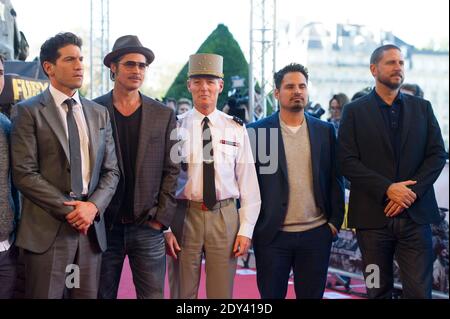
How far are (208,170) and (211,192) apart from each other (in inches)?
4.5

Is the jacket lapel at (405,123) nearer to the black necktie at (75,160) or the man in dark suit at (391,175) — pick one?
the man in dark suit at (391,175)

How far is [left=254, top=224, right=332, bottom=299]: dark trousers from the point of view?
3.41 meters

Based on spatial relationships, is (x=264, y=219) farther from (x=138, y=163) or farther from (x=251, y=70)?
(x=251, y=70)

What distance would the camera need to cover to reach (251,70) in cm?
775

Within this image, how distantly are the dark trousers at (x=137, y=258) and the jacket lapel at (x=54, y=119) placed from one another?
48 centimetres

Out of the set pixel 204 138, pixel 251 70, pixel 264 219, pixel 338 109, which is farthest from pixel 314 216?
pixel 251 70

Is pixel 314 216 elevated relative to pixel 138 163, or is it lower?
lower

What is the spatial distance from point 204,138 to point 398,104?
103 cm

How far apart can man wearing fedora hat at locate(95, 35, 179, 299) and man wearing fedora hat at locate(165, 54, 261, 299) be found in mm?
120

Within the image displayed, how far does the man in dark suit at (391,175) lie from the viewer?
3.29 m

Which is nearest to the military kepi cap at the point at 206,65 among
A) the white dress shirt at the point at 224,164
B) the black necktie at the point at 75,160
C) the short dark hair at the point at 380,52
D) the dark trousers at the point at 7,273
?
the white dress shirt at the point at 224,164

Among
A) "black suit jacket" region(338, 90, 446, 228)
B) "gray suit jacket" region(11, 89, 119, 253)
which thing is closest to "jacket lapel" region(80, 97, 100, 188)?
"gray suit jacket" region(11, 89, 119, 253)

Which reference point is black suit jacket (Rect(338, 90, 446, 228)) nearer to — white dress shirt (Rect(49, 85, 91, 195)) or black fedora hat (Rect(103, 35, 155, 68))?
black fedora hat (Rect(103, 35, 155, 68))

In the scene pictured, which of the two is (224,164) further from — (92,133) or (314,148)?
(92,133)
